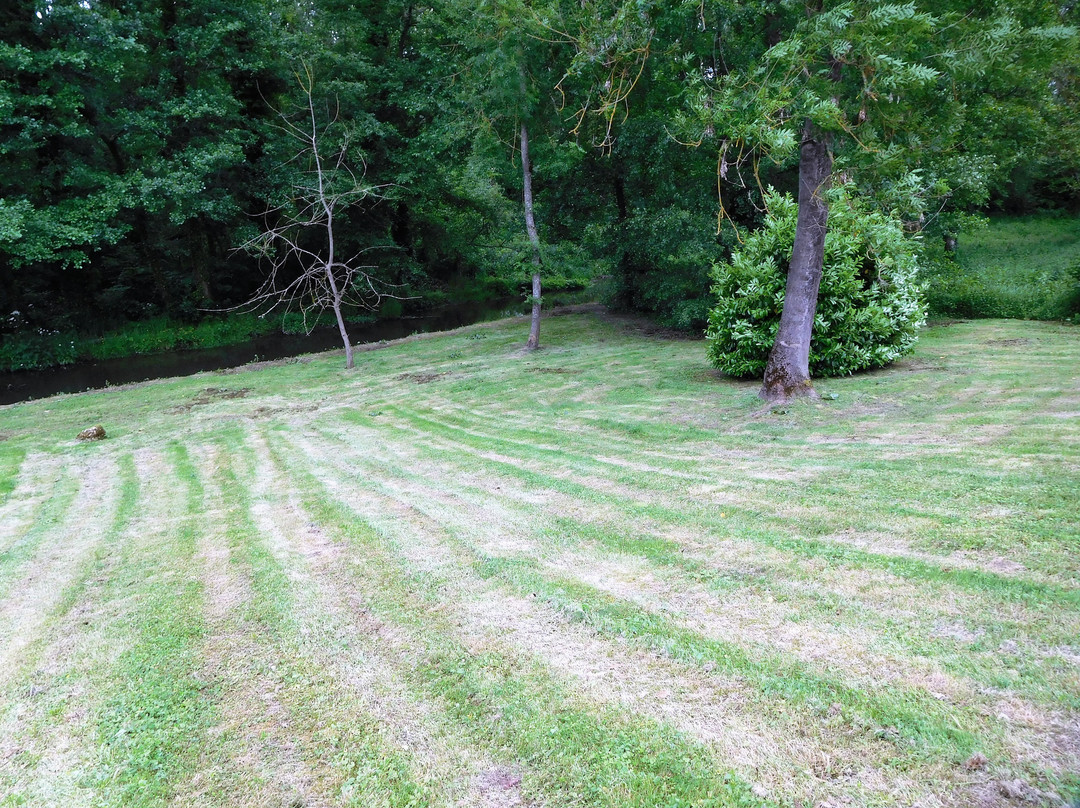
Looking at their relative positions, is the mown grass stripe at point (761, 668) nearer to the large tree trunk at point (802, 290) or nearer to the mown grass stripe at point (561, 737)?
the mown grass stripe at point (561, 737)

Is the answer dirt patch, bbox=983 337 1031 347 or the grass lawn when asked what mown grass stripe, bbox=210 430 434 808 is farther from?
dirt patch, bbox=983 337 1031 347

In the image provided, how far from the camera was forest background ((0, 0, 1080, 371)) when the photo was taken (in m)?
7.27

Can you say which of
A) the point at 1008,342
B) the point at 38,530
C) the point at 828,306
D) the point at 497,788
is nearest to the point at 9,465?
the point at 38,530

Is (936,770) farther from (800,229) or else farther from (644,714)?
(800,229)

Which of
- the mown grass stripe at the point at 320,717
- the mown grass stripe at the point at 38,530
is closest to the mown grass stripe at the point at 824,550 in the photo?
the mown grass stripe at the point at 320,717

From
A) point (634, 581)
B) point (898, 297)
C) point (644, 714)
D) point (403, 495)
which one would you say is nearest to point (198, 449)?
point (403, 495)

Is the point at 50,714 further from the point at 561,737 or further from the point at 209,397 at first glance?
the point at 209,397

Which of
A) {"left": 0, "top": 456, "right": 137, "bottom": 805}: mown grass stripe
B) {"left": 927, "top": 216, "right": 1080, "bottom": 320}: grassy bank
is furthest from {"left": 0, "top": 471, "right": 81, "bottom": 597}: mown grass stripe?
{"left": 927, "top": 216, "right": 1080, "bottom": 320}: grassy bank

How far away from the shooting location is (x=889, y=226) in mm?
6426

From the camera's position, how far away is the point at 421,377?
40.2 ft

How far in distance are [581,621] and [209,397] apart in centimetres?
1077

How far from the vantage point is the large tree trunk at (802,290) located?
6.87m

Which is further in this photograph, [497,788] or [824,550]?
[824,550]

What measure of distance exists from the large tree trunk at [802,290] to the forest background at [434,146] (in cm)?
64
